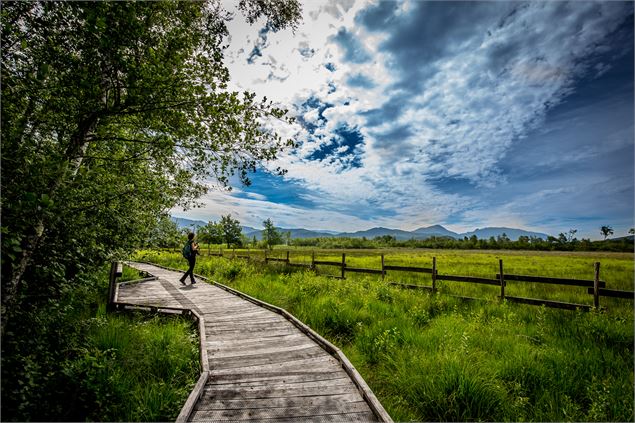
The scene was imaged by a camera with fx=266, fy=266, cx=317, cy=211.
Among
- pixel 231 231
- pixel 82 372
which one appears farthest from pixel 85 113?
pixel 231 231

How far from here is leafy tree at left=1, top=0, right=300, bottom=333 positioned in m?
3.11

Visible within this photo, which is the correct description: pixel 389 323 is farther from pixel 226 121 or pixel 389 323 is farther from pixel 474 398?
pixel 226 121

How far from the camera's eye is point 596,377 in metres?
4.36

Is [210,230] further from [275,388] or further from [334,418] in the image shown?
[334,418]

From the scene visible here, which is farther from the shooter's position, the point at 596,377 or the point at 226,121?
the point at 226,121

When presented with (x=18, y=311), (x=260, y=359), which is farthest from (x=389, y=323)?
(x=18, y=311)

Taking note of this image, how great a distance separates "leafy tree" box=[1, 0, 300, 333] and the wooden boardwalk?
261cm

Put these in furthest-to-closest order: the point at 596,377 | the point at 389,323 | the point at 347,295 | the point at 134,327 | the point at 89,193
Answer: the point at 347,295
the point at 389,323
the point at 134,327
the point at 596,377
the point at 89,193

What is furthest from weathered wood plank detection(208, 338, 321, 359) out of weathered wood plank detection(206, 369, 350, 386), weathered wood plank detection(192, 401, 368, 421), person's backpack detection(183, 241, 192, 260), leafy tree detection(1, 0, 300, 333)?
person's backpack detection(183, 241, 192, 260)

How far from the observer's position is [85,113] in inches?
158

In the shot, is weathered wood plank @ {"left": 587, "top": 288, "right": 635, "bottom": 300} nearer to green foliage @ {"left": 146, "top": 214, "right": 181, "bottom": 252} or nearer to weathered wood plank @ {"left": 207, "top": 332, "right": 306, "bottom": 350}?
weathered wood plank @ {"left": 207, "top": 332, "right": 306, "bottom": 350}

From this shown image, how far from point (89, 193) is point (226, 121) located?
2436 millimetres

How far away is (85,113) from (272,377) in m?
4.92

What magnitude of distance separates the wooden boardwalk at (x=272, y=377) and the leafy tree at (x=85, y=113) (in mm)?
2610
